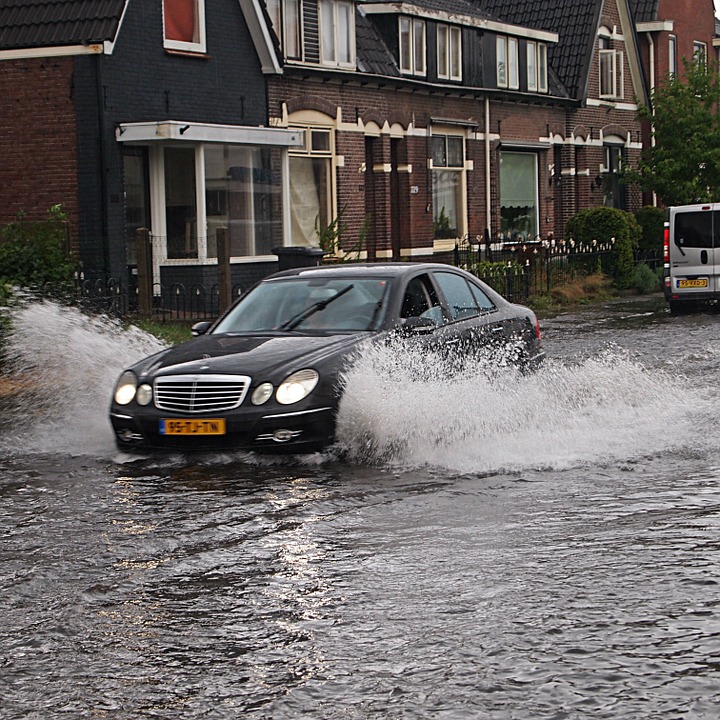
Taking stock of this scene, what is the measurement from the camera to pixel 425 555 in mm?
7613

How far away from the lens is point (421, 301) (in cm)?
1259

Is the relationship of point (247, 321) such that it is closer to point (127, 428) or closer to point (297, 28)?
point (127, 428)

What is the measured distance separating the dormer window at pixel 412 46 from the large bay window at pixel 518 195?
4.84 m

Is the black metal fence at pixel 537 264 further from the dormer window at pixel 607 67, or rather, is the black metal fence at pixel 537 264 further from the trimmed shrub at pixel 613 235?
the dormer window at pixel 607 67

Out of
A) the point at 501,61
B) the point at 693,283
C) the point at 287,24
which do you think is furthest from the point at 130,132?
the point at 501,61

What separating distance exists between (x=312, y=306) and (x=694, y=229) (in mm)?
15411

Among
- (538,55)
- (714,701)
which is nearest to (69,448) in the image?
(714,701)

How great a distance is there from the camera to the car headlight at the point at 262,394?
418 inches

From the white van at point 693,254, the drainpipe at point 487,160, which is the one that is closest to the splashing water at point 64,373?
the white van at point 693,254

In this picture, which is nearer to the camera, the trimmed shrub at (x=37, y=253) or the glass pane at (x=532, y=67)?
the trimmed shrub at (x=37, y=253)

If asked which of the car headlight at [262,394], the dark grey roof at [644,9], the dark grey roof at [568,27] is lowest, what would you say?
the car headlight at [262,394]

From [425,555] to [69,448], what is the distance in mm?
4997

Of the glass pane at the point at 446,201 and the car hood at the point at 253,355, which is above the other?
the glass pane at the point at 446,201

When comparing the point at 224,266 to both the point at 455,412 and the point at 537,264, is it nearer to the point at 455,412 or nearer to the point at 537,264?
the point at 537,264
